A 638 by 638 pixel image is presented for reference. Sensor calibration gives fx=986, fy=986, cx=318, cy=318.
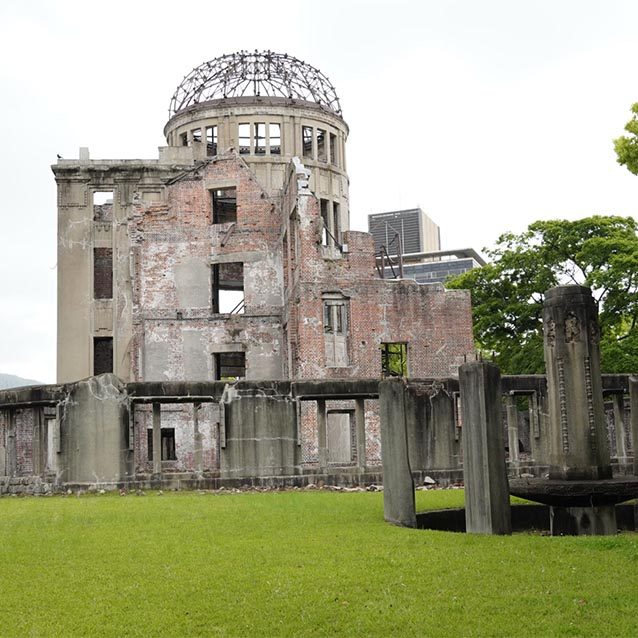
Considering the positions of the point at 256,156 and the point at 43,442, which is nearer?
the point at 43,442

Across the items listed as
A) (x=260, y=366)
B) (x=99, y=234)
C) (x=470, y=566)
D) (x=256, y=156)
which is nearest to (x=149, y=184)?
(x=99, y=234)

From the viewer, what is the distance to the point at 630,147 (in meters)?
20.8

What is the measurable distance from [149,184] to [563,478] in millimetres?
31078

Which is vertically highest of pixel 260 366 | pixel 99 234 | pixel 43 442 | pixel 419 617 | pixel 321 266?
pixel 99 234

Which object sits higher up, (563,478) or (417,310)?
(417,310)

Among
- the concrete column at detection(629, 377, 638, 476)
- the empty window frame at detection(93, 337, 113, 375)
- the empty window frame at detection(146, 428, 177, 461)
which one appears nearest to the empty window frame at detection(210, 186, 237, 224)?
the empty window frame at detection(93, 337, 113, 375)

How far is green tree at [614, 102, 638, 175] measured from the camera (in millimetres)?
20744

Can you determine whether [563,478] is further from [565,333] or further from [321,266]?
[321,266]

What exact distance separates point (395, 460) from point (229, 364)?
29038 mm

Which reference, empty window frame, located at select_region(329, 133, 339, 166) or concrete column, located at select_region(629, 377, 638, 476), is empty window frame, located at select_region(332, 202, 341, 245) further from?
concrete column, located at select_region(629, 377, 638, 476)

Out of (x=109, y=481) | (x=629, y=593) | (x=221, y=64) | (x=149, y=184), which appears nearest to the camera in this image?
(x=629, y=593)

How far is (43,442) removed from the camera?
23359 millimetres

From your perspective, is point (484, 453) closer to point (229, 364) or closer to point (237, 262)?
point (237, 262)

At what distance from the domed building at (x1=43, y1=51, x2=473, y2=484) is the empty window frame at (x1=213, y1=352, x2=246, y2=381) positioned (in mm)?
91
